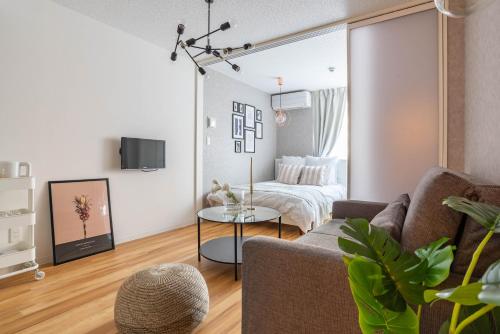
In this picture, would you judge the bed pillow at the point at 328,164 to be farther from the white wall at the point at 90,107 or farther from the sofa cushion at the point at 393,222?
the sofa cushion at the point at 393,222

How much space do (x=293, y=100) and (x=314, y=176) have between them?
1.85 metres

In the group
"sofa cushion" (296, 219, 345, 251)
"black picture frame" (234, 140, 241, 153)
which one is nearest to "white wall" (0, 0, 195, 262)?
"black picture frame" (234, 140, 241, 153)

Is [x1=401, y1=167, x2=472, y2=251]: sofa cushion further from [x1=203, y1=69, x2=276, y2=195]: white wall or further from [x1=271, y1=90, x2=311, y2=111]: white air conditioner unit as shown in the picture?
[x1=271, y1=90, x2=311, y2=111]: white air conditioner unit

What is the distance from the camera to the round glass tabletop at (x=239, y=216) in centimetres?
228

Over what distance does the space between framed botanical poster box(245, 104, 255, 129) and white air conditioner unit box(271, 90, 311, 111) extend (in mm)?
735

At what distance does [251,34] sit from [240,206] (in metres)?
2.01

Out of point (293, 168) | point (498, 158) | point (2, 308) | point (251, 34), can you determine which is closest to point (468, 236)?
point (498, 158)

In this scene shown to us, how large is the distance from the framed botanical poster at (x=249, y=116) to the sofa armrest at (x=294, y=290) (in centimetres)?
414

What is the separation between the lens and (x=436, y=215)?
→ 35.8 inches

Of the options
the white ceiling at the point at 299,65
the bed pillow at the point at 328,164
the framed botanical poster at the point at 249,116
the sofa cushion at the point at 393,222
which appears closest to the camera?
the sofa cushion at the point at 393,222

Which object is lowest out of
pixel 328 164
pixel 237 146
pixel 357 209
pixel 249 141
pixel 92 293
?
pixel 92 293

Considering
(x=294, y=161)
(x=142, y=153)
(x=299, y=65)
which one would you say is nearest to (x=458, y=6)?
(x=142, y=153)

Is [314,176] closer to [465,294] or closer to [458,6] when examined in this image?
[458,6]

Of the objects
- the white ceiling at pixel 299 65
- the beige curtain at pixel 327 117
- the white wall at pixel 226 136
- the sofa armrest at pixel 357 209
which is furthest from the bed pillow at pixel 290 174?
the sofa armrest at pixel 357 209
